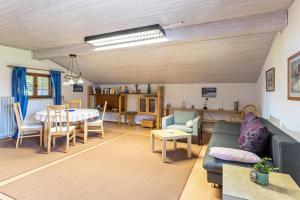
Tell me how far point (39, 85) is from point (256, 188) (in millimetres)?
5635

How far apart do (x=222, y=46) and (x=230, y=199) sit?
300cm

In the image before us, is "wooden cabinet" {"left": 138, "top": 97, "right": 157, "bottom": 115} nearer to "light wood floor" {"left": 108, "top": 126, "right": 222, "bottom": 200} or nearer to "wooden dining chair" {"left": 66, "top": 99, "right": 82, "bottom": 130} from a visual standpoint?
"wooden dining chair" {"left": 66, "top": 99, "right": 82, "bottom": 130}

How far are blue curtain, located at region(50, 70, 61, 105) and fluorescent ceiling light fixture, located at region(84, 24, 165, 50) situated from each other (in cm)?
268

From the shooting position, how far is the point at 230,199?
126cm

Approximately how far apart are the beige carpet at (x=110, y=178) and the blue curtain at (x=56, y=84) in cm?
277

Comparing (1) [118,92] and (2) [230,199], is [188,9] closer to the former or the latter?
(2) [230,199]

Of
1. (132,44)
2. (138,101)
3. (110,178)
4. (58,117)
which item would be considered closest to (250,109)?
(138,101)

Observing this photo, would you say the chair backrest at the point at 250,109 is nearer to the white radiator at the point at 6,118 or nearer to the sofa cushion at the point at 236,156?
the sofa cushion at the point at 236,156

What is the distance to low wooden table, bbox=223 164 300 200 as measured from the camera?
1.24 metres

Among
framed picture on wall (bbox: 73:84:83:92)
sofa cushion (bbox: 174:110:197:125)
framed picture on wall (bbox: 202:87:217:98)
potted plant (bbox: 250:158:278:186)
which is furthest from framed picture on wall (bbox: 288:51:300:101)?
framed picture on wall (bbox: 73:84:83:92)

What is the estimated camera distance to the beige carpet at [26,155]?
8.81 feet

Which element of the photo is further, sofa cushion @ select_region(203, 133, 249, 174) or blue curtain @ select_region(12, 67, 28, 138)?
blue curtain @ select_region(12, 67, 28, 138)

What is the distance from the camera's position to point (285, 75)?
8.02ft

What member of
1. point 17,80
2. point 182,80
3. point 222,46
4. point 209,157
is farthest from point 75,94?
point 209,157
